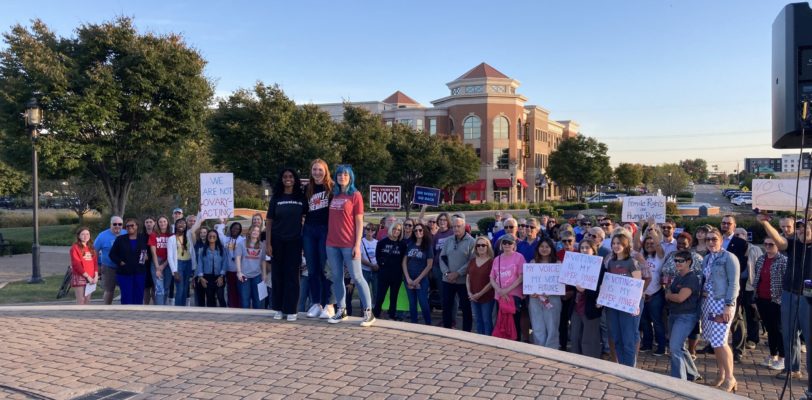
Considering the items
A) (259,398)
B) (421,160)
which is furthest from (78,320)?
(421,160)

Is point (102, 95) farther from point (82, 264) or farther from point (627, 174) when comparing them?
point (627, 174)

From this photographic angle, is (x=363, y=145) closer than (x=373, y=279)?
No

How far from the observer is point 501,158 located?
69250mm

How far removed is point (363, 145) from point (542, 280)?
84.1 ft

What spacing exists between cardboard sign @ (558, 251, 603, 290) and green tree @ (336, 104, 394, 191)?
24.7 metres

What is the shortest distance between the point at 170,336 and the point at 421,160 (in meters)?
36.9

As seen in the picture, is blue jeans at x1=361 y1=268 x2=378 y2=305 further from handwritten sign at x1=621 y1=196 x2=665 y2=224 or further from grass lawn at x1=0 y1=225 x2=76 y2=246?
grass lawn at x1=0 y1=225 x2=76 y2=246

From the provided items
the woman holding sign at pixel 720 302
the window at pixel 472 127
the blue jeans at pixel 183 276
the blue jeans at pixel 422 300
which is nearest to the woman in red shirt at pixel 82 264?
the blue jeans at pixel 183 276

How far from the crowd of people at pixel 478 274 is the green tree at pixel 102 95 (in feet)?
36.2

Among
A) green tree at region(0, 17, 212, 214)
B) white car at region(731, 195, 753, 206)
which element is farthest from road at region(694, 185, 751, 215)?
green tree at region(0, 17, 212, 214)

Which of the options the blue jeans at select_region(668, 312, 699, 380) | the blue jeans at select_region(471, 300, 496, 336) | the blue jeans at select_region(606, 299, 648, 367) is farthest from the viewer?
the blue jeans at select_region(471, 300, 496, 336)

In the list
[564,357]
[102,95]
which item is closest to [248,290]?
[564,357]

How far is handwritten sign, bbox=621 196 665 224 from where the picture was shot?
39.3 ft

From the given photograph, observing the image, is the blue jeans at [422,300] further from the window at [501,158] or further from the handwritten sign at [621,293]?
the window at [501,158]
